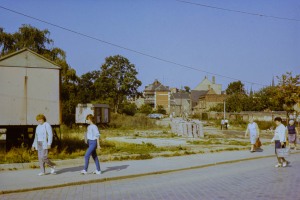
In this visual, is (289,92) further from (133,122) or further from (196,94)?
(196,94)

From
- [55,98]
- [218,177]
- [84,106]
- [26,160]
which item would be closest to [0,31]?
[84,106]

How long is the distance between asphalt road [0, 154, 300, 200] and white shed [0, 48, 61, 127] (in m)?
6.95

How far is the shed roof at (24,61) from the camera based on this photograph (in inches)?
615

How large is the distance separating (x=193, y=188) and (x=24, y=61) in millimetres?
10100

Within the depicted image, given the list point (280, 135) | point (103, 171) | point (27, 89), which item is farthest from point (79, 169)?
point (280, 135)

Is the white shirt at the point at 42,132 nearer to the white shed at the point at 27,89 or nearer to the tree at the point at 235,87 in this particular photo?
the white shed at the point at 27,89

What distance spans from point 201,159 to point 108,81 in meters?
61.3

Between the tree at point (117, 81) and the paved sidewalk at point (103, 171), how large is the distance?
196 feet

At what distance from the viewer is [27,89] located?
1589cm

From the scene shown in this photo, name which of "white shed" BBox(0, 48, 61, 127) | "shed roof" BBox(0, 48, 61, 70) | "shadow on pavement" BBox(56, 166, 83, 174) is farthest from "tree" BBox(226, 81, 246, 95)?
"shadow on pavement" BBox(56, 166, 83, 174)

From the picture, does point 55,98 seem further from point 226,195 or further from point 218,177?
point 226,195

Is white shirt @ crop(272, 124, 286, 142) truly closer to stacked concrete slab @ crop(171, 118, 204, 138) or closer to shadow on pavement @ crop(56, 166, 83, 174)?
shadow on pavement @ crop(56, 166, 83, 174)

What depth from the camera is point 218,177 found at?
1088 centimetres

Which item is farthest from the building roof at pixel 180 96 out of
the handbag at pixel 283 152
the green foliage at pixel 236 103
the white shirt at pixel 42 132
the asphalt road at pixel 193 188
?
the white shirt at pixel 42 132
